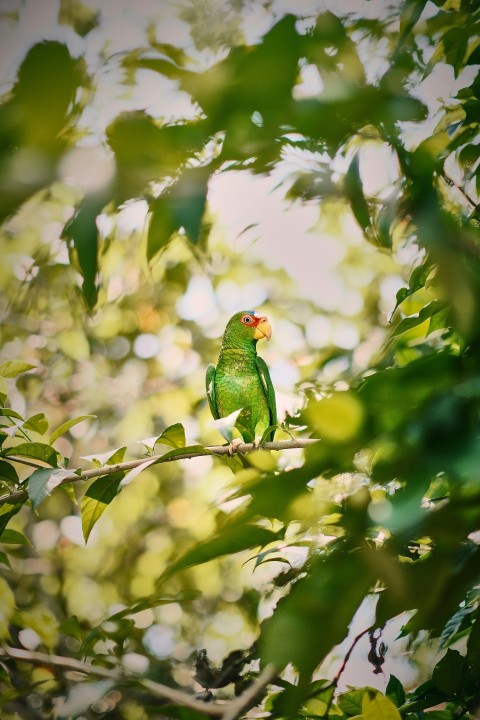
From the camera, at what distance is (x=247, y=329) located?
215 cm

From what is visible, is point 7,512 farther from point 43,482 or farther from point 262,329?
point 262,329

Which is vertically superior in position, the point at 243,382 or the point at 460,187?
the point at 460,187

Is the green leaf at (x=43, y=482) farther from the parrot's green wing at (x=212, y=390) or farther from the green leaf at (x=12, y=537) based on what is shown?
the parrot's green wing at (x=212, y=390)

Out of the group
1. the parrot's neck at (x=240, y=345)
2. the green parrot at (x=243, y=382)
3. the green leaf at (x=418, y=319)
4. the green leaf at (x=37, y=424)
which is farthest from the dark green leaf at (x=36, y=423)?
the parrot's neck at (x=240, y=345)

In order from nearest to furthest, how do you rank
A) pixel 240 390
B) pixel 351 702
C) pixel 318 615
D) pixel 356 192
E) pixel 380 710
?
pixel 318 615 → pixel 356 192 → pixel 380 710 → pixel 351 702 → pixel 240 390

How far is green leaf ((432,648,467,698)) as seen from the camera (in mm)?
639

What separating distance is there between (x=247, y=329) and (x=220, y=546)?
1896mm

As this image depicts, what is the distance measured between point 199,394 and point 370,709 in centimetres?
241

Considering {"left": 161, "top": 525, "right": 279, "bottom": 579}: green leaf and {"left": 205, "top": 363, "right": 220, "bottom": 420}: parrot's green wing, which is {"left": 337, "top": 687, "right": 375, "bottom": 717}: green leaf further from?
{"left": 205, "top": 363, "right": 220, "bottom": 420}: parrot's green wing

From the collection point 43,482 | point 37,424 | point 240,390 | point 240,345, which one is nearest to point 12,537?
point 37,424

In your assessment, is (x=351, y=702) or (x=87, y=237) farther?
(x=351, y=702)

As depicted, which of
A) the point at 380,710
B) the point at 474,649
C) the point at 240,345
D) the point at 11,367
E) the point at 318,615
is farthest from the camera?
the point at 240,345

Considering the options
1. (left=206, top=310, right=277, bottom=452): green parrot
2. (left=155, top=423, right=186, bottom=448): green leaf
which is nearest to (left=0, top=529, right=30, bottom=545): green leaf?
(left=155, top=423, right=186, bottom=448): green leaf

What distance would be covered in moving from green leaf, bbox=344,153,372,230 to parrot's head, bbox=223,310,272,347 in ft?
5.80
